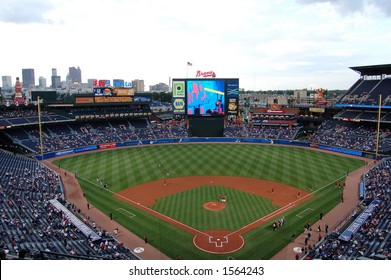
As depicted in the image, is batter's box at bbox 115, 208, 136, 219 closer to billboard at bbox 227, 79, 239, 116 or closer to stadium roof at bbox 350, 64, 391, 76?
billboard at bbox 227, 79, 239, 116

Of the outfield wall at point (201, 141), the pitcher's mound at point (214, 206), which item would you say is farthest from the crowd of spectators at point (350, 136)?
the pitcher's mound at point (214, 206)

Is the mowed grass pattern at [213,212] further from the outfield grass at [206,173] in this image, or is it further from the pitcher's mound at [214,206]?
the pitcher's mound at [214,206]

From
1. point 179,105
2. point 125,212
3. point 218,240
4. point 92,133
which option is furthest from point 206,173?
point 92,133

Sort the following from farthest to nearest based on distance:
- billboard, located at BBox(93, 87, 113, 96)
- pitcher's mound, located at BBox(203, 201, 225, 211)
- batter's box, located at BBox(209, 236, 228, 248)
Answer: billboard, located at BBox(93, 87, 113, 96) → pitcher's mound, located at BBox(203, 201, 225, 211) → batter's box, located at BBox(209, 236, 228, 248)

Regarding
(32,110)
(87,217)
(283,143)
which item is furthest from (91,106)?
(87,217)

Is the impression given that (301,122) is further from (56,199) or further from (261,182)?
(56,199)

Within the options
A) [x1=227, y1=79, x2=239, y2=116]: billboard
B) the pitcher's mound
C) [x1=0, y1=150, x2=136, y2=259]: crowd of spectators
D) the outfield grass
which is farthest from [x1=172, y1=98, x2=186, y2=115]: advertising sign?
the pitcher's mound

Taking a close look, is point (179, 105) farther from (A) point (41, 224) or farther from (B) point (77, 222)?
(A) point (41, 224)
